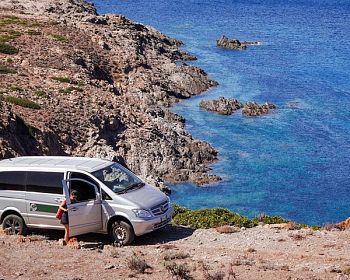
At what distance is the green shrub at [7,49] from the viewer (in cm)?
5946

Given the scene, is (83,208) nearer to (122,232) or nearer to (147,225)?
(122,232)

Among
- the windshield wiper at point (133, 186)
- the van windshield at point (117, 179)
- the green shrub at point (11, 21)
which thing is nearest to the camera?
the van windshield at point (117, 179)

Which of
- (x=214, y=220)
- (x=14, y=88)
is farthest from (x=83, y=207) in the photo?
(x=14, y=88)

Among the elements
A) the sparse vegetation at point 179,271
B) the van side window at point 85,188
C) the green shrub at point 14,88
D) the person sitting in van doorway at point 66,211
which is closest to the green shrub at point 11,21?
the green shrub at point 14,88

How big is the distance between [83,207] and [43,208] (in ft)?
4.51

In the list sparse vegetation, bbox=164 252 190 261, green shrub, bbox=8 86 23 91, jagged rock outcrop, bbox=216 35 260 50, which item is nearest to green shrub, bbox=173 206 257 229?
sparse vegetation, bbox=164 252 190 261

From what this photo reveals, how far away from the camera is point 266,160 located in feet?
182

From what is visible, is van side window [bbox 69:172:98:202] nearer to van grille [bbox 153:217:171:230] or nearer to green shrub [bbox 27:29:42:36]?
van grille [bbox 153:217:171:230]

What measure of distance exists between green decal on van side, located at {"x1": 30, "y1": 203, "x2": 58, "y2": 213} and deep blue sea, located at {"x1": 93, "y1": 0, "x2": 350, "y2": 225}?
25.2 m

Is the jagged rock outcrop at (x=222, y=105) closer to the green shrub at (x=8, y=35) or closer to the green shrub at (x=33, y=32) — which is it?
the green shrub at (x=33, y=32)

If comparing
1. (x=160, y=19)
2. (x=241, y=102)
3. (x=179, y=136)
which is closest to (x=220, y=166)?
(x=179, y=136)

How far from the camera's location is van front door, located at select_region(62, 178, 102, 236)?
19.3 metres

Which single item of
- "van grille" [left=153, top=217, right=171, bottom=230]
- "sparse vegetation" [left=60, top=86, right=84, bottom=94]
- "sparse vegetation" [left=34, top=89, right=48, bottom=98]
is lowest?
"sparse vegetation" [left=60, top=86, right=84, bottom=94]

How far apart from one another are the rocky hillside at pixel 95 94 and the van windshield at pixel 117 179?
16.1 m
